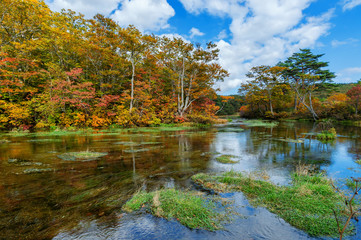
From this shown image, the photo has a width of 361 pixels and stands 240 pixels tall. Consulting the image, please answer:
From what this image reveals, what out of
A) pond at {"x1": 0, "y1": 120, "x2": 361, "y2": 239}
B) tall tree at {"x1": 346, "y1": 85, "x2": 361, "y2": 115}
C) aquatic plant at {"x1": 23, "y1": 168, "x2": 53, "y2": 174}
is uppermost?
tall tree at {"x1": 346, "y1": 85, "x2": 361, "y2": 115}

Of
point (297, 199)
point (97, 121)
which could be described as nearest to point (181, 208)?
point (297, 199)

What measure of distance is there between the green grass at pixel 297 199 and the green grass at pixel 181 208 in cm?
100

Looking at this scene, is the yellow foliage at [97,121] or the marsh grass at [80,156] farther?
the yellow foliage at [97,121]

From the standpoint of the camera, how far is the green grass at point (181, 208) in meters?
3.15

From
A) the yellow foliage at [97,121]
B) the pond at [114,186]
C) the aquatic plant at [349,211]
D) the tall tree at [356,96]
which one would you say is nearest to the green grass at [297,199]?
the aquatic plant at [349,211]

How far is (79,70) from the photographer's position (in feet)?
57.7

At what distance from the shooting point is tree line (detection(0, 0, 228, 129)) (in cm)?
1689

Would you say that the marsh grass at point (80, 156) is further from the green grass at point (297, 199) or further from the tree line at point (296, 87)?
the tree line at point (296, 87)

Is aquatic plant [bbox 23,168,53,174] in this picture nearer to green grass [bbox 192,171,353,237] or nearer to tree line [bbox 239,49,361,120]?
green grass [bbox 192,171,353,237]

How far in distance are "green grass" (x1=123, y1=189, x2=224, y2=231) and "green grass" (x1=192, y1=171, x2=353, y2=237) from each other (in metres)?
1.00

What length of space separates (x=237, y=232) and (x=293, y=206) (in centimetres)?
145

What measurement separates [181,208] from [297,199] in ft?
7.94

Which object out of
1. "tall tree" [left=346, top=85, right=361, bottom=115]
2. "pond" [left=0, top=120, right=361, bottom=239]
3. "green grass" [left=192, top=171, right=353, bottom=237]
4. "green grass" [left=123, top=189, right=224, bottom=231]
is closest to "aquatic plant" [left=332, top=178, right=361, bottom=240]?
"green grass" [left=192, top=171, right=353, bottom=237]

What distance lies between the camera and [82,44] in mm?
18219
